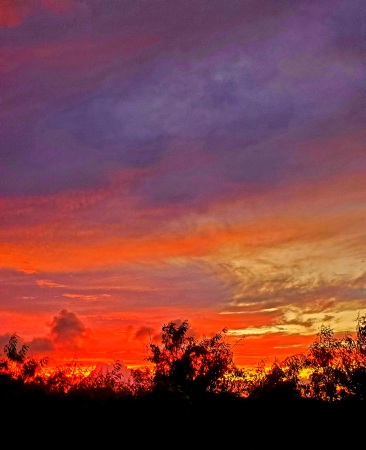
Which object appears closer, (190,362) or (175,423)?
(175,423)

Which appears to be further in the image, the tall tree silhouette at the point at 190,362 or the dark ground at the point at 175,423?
the tall tree silhouette at the point at 190,362

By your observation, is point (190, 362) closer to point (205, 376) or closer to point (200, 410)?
point (205, 376)

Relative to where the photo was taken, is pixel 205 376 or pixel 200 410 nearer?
pixel 200 410

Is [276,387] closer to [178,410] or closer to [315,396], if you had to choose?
[315,396]

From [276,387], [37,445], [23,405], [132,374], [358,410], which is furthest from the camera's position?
[132,374]

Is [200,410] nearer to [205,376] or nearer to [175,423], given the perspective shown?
[175,423]

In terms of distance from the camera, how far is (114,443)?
28500mm

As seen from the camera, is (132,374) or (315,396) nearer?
(315,396)

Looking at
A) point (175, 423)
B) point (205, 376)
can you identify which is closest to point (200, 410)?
point (175, 423)

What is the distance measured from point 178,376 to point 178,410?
2647 cm

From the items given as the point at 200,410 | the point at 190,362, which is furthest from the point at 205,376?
the point at 200,410

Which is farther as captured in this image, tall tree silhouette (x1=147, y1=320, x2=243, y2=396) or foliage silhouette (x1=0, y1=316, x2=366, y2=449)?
tall tree silhouette (x1=147, y1=320, x2=243, y2=396)

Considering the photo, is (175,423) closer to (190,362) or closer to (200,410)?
(200,410)

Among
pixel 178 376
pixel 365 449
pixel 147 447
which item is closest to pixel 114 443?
pixel 147 447
